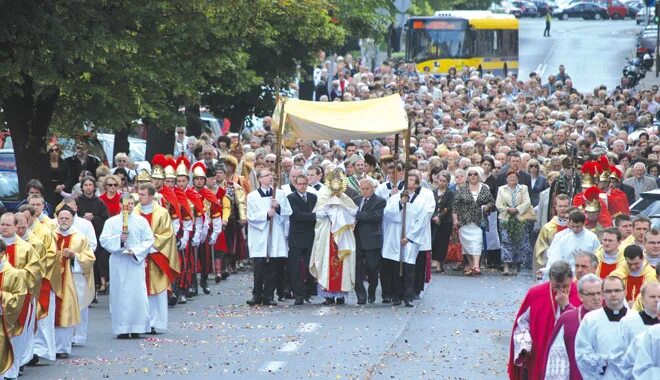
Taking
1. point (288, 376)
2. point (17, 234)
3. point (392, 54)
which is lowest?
point (288, 376)

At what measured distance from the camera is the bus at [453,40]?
5484 cm

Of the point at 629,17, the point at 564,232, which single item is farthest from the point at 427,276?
the point at 629,17

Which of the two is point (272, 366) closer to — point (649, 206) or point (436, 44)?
point (649, 206)

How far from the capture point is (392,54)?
221 ft

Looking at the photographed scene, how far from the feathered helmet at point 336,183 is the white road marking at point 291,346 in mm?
3954

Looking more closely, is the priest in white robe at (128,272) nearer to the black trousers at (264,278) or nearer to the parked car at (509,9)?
the black trousers at (264,278)

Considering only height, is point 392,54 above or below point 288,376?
above

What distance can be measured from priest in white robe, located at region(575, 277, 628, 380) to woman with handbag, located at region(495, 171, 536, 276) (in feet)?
45.2

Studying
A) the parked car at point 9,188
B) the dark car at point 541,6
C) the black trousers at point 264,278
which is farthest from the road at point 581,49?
the black trousers at point 264,278

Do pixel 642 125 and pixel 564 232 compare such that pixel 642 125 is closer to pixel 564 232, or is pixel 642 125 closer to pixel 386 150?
pixel 386 150

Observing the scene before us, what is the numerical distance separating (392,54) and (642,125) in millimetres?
34095

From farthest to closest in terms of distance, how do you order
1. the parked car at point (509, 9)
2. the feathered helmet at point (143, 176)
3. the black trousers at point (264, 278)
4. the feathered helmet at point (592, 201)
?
the parked car at point (509, 9) → the black trousers at point (264, 278) → the feathered helmet at point (143, 176) → the feathered helmet at point (592, 201)

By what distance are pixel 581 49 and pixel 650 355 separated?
6523cm

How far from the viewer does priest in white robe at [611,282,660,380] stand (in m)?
10.5
